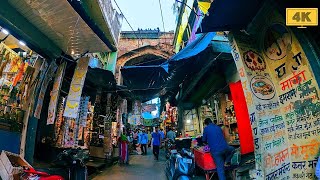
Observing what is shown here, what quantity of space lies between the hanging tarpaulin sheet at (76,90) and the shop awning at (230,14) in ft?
14.7

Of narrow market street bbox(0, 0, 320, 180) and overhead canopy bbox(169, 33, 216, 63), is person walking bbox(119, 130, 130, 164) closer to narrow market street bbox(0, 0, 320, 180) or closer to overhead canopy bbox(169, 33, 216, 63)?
narrow market street bbox(0, 0, 320, 180)

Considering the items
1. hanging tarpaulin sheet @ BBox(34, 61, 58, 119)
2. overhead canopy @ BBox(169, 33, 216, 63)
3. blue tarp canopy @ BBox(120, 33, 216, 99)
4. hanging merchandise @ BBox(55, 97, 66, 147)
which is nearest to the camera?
hanging tarpaulin sheet @ BBox(34, 61, 58, 119)

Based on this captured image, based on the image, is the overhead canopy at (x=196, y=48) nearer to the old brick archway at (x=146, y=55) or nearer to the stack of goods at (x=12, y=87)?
the stack of goods at (x=12, y=87)

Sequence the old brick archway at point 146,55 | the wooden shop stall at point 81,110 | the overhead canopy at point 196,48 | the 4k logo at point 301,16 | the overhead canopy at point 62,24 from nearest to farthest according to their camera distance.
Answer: the 4k logo at point 301,16, the overhead canopy at point 62,24, the wooden shop stall at point 81,110, the overhead canopy at point 196,48, the old brick archway at point 146,55

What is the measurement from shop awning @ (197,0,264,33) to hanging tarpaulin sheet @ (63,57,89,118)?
4484 mm

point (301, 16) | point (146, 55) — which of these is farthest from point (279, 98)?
point (146, 55)

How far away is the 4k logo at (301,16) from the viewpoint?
3.44 metres

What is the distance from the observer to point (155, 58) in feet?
72.7

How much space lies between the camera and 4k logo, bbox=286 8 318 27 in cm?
344

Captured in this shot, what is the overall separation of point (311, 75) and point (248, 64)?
1.20m

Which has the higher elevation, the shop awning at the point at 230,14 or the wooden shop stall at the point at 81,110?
the shop awning at the point at 230,14

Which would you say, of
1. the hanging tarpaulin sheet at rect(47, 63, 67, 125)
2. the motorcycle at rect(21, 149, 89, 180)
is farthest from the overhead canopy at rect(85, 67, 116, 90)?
the motorcycle at rect(21, 149, 89, 180)

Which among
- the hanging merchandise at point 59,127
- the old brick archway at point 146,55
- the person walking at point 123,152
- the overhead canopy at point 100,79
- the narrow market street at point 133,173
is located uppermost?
the old brick archway at point 146,55

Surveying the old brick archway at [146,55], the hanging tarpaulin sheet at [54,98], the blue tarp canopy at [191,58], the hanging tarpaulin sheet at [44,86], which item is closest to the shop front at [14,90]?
the hanging tarpaulin sheet at [44,86]
